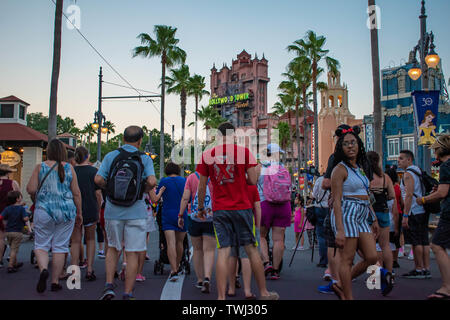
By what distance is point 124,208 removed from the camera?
486 centimetres

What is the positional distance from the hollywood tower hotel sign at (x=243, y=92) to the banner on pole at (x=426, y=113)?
88722mm

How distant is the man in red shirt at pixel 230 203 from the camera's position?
466 cm

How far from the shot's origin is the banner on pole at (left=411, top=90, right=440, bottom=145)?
38.9 ft

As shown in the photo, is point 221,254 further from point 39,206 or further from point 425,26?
point 425,26

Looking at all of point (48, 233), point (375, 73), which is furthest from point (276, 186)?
point (375, 73)

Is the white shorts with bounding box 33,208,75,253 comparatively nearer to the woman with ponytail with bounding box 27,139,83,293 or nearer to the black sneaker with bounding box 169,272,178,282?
the woman with ponytail with bounding box 27,139,83,293

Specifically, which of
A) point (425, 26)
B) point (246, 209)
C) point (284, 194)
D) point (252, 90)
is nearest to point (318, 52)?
point (425, 26)

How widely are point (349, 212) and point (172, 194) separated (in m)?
3.18

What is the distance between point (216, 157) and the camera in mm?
4805

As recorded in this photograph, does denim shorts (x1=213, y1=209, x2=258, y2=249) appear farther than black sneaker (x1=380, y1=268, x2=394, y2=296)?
No

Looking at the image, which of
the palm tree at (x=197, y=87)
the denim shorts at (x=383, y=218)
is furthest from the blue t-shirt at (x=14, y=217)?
the palm tree at (x=197, y=87)

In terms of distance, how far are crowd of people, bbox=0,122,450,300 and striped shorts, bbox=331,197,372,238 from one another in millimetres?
10

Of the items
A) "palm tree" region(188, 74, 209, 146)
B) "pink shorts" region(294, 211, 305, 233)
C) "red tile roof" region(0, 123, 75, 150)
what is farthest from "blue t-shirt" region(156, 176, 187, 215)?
"palm tree" region(188, 74, 209, 146)
